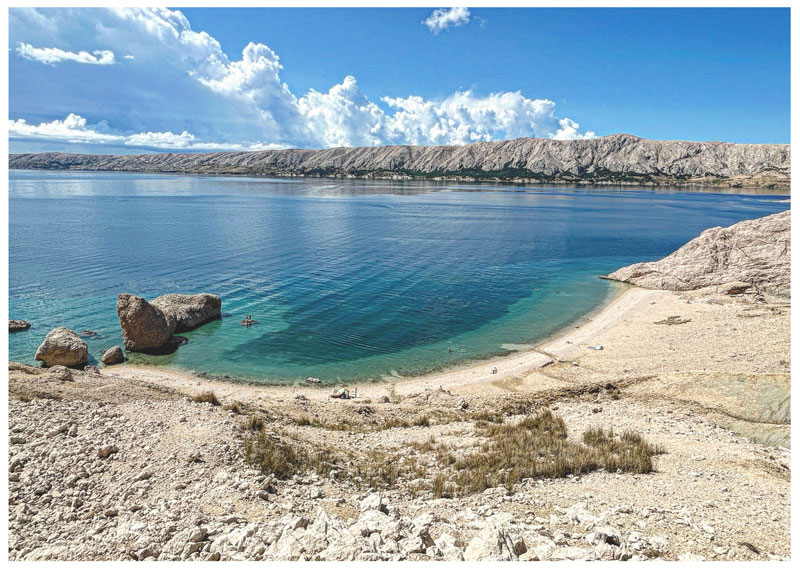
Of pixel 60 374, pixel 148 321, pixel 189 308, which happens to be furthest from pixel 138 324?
pixel 60 374

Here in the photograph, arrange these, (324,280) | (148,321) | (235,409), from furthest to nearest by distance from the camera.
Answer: (324,280)
(148,321)
(235,409)

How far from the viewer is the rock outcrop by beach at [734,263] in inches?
1433

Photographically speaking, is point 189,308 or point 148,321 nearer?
point 148,321

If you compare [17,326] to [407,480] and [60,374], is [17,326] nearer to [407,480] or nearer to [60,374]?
[60,374]

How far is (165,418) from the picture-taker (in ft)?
41.8

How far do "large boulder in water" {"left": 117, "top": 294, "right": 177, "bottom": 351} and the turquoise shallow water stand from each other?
1091 mm

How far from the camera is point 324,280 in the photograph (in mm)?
41031

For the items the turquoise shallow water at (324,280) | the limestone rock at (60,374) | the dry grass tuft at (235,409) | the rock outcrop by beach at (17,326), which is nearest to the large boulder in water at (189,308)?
the turquoise shallow water at (324,280)

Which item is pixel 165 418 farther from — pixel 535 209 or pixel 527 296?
pixel 535 209

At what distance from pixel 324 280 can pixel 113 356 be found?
64.8 ft

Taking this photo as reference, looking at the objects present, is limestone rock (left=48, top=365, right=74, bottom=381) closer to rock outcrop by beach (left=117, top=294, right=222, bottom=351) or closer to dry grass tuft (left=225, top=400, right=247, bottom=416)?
dry grass tuft (left=225, top=400, right=247, bottom=416)

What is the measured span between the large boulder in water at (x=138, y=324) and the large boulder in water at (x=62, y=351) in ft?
8.58

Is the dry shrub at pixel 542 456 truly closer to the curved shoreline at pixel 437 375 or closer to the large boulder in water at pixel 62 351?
the curved shoreline at pixel 437 375

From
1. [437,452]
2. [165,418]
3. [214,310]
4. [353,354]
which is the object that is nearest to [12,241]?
[214,310]
